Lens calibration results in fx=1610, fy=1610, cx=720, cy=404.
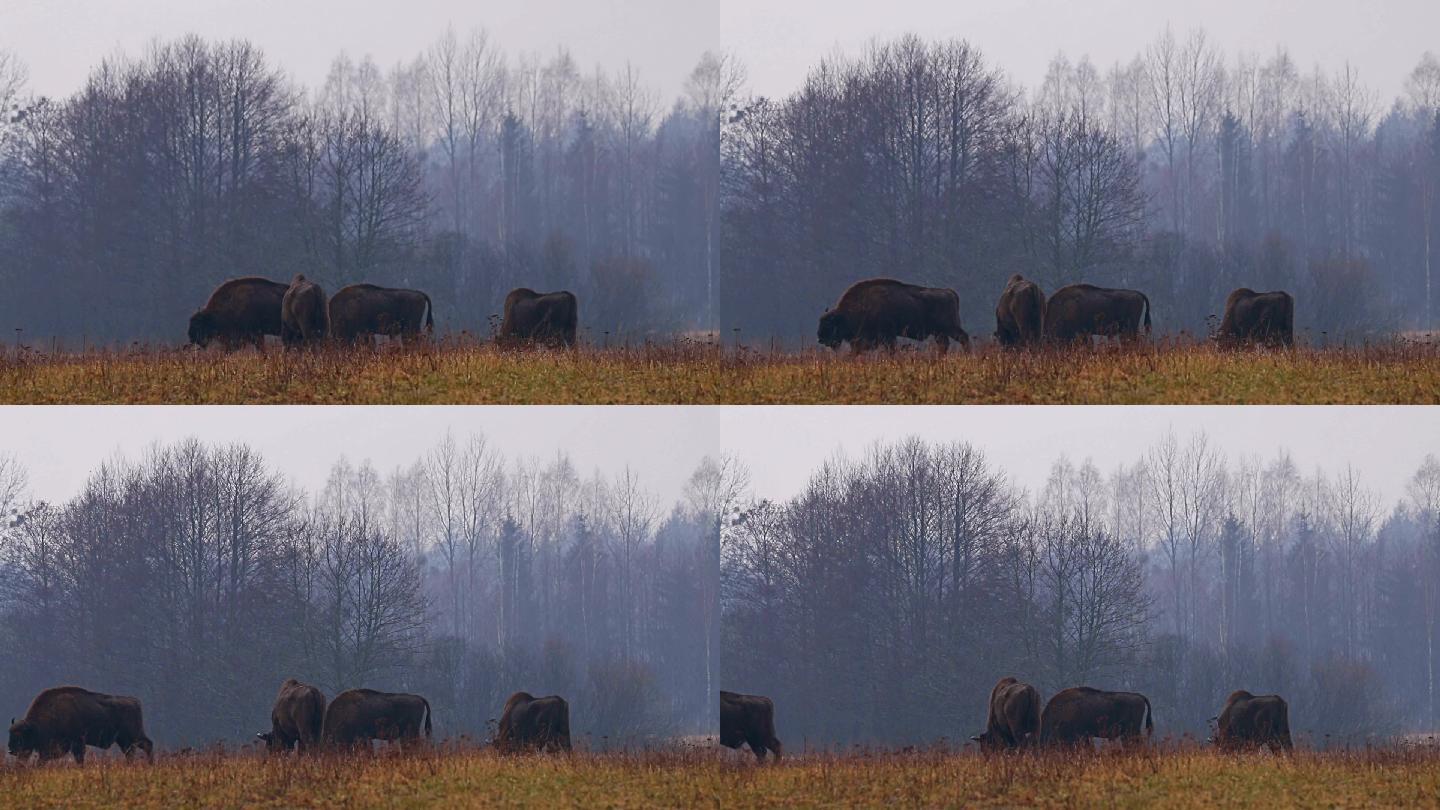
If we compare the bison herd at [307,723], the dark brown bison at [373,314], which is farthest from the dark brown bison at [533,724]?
the dark brown bison at [373,314]

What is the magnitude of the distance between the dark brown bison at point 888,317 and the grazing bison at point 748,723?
5.82 metres

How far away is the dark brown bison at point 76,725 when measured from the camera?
22.7 m

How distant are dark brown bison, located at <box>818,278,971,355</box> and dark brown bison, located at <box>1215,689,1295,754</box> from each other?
22.3ft

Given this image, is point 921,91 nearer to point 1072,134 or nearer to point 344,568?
point 1072,134

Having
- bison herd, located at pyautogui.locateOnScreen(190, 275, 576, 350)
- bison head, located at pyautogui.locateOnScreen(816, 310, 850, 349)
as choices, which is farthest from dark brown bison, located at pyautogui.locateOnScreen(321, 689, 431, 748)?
bison head, located at pyautogui.locateOnScreen(816, 310, 850, 349)

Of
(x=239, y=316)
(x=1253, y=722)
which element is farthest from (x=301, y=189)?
(x=1253, y=722)

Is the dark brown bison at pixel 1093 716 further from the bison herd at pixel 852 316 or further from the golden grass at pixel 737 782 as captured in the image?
the bison herd at pixel 852 316

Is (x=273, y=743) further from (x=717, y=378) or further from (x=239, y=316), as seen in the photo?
(x=717, y=378)

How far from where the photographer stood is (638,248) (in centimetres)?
3181

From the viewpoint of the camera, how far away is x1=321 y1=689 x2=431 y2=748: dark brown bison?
2330 cm

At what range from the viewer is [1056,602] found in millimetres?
25312

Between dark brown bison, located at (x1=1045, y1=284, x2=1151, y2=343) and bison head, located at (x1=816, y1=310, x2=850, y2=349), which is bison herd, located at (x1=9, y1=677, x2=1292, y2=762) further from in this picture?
bison head, located at (x1=816, y1=310, x2=850, y2=349)

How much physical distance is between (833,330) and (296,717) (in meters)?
9.94

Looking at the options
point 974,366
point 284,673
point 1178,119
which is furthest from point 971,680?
point 1178,119
